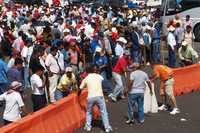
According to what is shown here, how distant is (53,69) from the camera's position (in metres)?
17.6

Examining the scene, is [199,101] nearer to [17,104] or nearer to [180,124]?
[180,124]

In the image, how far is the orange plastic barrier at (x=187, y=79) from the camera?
2011 cm

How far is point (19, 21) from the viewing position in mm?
32781

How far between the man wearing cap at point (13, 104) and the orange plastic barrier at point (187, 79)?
8.29 metres

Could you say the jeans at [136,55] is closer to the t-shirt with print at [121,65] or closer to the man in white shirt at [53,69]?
the t-shirt with print at [121,65]

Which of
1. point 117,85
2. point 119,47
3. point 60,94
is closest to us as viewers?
point 60,94

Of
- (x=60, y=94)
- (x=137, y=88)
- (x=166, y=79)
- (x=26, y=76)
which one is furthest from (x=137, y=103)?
(x=26, y=76)

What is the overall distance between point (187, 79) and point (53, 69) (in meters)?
5.29

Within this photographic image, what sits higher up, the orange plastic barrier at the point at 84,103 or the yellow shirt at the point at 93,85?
the yellow shirt at the point at 93,85

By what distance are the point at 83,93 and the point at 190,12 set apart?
2013 cm

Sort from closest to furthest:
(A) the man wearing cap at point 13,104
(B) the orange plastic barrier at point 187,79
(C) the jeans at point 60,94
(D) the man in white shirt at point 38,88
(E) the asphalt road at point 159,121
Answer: (A) the man wearing cap at point 13,104 → (D) the man in white shirt at point 38,88 → (E) the asphalt road at point 159,121 → (C) the jeans at point 60,94 → (B) the orange plastic barrier at point 187,79

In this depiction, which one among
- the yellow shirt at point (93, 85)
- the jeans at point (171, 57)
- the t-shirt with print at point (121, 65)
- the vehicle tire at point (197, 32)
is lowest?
the vehicle tire at point (197, 32)

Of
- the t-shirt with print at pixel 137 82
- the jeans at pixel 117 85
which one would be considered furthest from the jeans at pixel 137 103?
the jeans at pixel 117 85

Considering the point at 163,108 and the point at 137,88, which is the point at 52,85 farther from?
the point at 163,108
